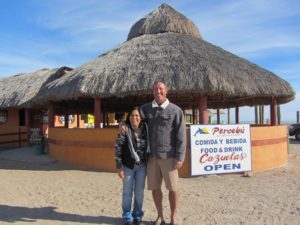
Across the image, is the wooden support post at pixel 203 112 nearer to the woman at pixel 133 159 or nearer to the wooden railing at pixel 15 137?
the woman at pixel 133 159

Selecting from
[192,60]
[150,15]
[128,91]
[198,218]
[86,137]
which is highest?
[150,15]

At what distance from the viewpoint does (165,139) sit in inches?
204

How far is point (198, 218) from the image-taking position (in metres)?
5.71

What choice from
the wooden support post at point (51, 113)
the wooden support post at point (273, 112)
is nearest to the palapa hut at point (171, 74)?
the wooden support post at point (273, 112)

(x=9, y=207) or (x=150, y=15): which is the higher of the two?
(x=150, y=15)

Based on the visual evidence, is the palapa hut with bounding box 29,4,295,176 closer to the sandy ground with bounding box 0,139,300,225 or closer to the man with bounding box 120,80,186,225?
the sandy ground with bounding box 0,139,300,225

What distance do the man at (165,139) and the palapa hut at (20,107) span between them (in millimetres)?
12223

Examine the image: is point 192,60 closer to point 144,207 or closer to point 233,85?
point 233,85

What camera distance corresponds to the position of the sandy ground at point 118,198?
18.8ft

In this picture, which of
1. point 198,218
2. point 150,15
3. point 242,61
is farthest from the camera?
point 150,15

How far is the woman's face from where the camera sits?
5230mm

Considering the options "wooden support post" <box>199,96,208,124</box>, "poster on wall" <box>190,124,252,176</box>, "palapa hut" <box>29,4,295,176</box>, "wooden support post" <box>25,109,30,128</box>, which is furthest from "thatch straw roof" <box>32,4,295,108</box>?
"wooden support post" <box>25,109,30,128</box>

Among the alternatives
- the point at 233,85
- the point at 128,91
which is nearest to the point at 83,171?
the point at 128,91

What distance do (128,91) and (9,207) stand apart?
177 inches
